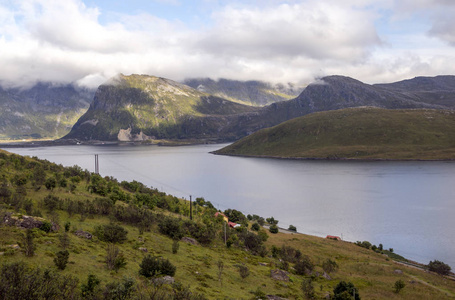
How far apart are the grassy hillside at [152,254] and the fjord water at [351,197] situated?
16676 millimetres

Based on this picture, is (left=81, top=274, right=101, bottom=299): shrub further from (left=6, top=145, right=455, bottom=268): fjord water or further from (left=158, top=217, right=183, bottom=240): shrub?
(left=6, top=145, right=455, bottom=268): fjord water

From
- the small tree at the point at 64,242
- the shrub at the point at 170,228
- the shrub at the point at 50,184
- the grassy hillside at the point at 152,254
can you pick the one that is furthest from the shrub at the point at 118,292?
the shrub at the point at 50,184

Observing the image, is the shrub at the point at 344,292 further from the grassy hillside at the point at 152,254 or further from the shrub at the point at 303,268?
the shrub at the point at 303,268

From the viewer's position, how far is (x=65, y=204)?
37969 mm

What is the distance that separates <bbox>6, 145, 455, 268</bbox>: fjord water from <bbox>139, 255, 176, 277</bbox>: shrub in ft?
179

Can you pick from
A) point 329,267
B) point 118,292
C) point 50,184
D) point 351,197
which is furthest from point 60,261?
point 351,197

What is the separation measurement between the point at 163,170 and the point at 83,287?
168m

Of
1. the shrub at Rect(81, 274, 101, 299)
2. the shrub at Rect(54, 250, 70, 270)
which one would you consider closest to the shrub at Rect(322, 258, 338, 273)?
the shrub at Rect(81, 274, 101, 299)

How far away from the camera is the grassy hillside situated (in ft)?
62.0

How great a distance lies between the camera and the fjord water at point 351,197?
7231cm

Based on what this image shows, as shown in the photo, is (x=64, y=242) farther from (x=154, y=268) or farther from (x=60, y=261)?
(x=154, y=268)

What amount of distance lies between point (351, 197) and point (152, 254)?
95424 millimetres

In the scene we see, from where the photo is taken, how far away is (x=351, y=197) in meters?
110

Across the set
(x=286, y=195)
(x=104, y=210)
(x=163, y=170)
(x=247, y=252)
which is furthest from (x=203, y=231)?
(x=163, y=170)
